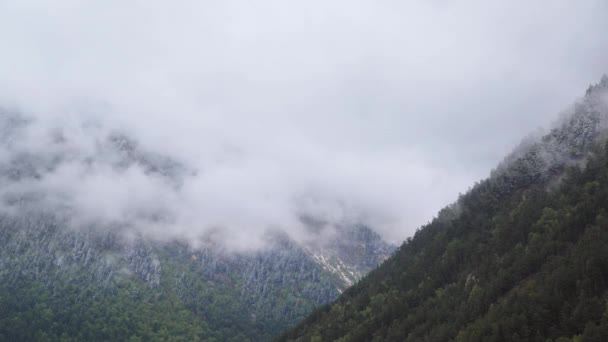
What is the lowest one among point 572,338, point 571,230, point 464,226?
point 572,338

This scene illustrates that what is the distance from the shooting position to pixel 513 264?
10769 centimetres

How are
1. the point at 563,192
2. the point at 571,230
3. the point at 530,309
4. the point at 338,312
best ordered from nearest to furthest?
the point at 530,309, the point at 571,230, the point at 563,192, the point at 338,312

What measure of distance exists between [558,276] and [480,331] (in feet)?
57.2

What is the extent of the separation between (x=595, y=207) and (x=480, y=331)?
4421 cm

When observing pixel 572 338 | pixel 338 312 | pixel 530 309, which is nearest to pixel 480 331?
pixel 530 309

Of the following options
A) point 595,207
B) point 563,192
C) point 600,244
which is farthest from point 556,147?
point 600,244

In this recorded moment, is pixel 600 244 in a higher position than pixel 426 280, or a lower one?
lower

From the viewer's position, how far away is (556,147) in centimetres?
15738

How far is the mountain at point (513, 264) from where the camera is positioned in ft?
274

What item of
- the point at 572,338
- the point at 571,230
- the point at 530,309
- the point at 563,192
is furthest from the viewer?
the point at 563,192

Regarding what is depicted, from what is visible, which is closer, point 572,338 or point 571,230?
point 572,338

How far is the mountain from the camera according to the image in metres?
83.4

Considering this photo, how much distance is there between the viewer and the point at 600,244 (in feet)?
290

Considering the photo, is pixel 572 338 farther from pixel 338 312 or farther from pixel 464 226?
pixel 338 312
